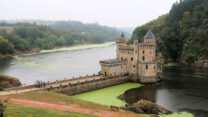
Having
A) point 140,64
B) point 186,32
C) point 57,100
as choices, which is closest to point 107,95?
point 57,100

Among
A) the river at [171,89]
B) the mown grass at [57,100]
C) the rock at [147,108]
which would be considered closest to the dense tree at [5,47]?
the river at [171,89]

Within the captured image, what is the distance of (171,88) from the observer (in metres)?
49.9

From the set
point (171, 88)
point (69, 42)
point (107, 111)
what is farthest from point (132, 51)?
point (69, 42)

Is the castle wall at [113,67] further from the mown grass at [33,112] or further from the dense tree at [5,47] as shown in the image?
the dense tree at [5,47]

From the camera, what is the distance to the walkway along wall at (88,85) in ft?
135

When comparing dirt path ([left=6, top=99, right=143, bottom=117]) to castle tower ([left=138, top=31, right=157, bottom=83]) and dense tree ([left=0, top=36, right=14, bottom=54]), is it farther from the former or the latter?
dense tree ([left=0, top=36, right=14, bottom=54])

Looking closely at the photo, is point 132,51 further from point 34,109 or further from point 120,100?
point 34,109

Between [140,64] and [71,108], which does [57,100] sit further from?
[140,64]

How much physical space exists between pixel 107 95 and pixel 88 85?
17.0ft

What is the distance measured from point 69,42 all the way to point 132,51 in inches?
5143

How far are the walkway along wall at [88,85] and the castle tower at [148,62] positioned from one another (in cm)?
499

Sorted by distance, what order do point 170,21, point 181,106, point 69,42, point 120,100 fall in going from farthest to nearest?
1. point 69,42
2. point 170,21
3. point 120,100
4. point 181,106

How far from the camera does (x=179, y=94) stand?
147 ft

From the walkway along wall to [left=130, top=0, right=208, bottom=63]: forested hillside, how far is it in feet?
147
